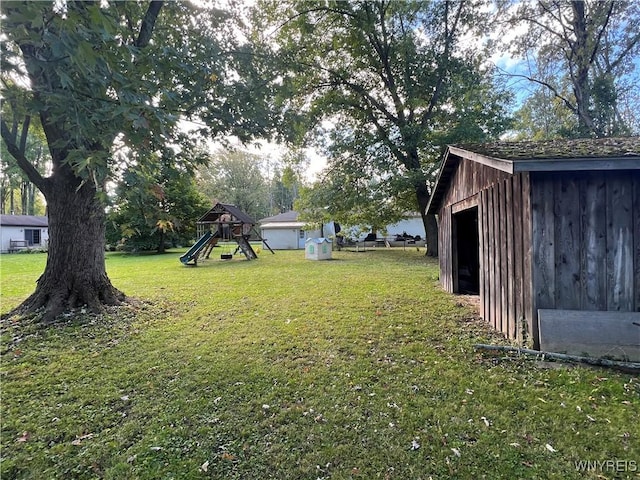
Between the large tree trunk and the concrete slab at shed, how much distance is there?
24.4 feet

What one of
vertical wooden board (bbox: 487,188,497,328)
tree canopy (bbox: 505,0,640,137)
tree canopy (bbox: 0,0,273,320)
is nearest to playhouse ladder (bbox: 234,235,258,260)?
tree canopy (bbox: 0,0,273,320)

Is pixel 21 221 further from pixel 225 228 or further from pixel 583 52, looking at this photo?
pixel 583 52

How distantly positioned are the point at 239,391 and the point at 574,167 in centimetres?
467

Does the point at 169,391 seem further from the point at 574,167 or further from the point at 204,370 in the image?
the point at 574,167

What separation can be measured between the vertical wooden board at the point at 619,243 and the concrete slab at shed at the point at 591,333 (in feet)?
0.72

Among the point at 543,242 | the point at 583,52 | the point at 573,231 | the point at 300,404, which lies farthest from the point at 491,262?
the point at 583,52

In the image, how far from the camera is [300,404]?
3.11 m

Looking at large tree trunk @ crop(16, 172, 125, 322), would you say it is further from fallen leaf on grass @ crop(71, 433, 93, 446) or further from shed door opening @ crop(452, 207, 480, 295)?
shed door opening @ crop(452, 207, 480, 295)

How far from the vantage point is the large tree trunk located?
5828 mm

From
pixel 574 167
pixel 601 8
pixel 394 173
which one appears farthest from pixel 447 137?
pixel 574 167

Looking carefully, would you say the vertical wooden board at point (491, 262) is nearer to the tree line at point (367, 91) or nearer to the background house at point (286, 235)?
the tree line at point (367, 91)

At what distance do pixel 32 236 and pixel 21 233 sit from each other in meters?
1.04

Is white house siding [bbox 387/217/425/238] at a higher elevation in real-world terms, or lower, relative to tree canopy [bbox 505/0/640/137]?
lower

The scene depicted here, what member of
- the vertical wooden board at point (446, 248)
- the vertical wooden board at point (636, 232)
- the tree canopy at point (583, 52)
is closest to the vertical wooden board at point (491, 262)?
the vertical wooden board at point (636, 232)
